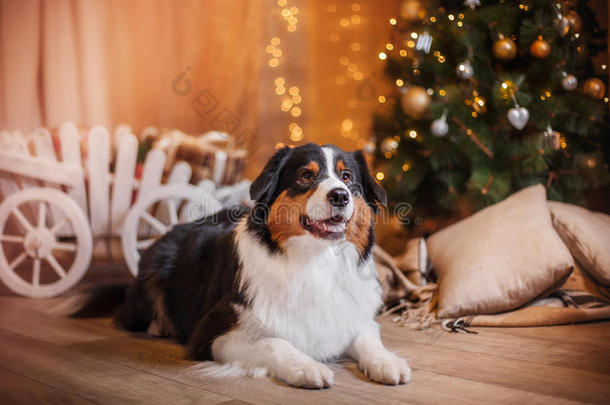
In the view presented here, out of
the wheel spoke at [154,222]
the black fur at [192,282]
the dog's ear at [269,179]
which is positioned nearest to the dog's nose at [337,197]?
the dog's ear at [269,179]

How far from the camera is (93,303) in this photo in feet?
8.78

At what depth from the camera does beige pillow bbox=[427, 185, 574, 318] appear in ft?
7.61

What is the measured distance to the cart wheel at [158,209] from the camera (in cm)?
298


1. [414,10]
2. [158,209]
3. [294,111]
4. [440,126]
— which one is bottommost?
[158,209]

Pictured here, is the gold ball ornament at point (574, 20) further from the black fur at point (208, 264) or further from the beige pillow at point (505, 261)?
the black fur at point (208, 264)

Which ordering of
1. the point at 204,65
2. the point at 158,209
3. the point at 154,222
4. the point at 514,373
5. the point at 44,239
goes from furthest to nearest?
the point at 204,65 → the point at 158,209 → the point at 154,222 → the point at 44,239 → the point at 514,373

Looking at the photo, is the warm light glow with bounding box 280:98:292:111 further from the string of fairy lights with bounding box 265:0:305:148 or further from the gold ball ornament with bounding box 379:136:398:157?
the gold ball ornament with bounding box 379:136:398:157

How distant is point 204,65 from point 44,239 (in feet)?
9.86

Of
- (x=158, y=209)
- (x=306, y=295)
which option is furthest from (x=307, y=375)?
(x=158, y=209)

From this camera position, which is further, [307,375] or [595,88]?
[595,88]

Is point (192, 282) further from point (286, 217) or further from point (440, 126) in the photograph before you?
point (440, 126)

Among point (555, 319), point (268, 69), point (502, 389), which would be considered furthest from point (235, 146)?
point (502, 389)

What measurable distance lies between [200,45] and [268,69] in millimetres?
1015

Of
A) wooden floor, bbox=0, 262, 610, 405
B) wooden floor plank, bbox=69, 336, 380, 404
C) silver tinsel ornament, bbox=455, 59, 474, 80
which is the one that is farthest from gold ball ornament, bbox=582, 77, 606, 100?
wooden floor plank, bbox=69, 336, 380, 404
